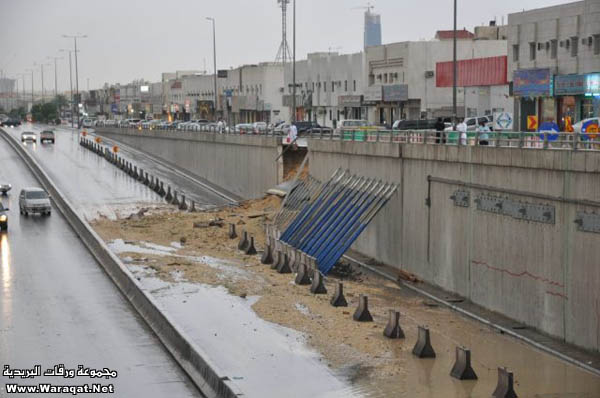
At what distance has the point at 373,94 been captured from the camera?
89.0 metres

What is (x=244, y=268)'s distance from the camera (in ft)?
133

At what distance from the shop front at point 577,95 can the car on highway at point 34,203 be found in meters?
27.6

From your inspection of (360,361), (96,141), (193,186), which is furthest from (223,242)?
(96,141)

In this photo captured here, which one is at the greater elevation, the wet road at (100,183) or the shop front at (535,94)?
the shop front at (535,94)

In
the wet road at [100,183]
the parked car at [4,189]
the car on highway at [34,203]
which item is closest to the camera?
the car on highway at [34,203]

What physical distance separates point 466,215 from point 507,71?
35139 mm

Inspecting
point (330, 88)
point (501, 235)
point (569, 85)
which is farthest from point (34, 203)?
point (330, 88)

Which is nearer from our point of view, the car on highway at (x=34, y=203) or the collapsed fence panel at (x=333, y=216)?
the collapsed fence panel at (x=333, y=216)

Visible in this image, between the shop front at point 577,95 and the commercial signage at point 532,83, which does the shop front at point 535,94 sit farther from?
the shop front at point 577,95

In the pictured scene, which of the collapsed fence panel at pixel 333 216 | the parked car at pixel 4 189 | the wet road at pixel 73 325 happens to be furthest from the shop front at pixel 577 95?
the parked car at pixel 4 189

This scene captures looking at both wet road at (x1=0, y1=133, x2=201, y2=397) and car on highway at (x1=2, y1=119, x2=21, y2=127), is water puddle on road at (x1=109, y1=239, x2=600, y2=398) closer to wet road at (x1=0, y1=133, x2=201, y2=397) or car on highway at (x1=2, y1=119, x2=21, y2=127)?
wet road at (x1=0, y1=133, x2=201, y2=397)

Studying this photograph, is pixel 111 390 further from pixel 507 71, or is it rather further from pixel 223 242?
pixel 507 71

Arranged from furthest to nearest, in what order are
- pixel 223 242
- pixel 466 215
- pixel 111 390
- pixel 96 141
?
pixel 96 141 < pixel 223 242 < pixel 466 215 < pixel 111 390

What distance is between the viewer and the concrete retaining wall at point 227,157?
6512 cm
